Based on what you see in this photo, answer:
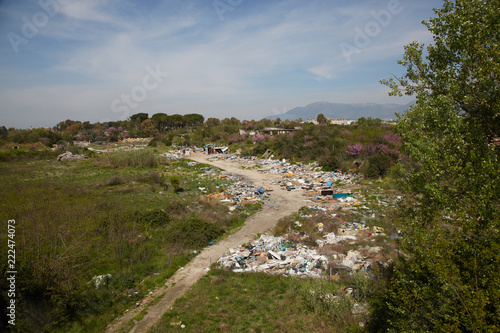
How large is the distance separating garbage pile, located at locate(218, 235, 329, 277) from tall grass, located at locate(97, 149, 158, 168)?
20.0 m

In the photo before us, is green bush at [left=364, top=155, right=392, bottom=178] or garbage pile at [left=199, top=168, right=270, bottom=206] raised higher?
green bush at [left=364, top=155, right=392, bottom=178]

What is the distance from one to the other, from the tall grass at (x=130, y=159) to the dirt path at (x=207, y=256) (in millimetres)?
14640

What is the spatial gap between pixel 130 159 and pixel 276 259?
2213 cm

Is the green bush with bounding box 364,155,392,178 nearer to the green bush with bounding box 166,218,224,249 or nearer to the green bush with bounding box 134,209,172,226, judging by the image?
the green bush with bounding box 166,218,224,249

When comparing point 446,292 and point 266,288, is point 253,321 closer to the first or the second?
point 266,288

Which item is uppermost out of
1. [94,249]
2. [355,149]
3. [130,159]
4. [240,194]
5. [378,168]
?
[355,149]

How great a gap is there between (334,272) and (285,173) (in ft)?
48.4

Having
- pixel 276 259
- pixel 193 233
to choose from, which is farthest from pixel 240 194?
pixel 276 259

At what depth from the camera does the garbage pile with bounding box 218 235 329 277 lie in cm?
733

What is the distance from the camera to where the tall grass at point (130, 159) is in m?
25.3

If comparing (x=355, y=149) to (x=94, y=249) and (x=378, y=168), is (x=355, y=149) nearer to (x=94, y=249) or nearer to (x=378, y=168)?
(x=378, y=168)

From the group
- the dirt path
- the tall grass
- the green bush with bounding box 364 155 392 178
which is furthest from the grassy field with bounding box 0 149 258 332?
the tall grass

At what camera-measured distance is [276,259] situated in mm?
7984

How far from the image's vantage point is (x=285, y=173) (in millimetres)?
21500
